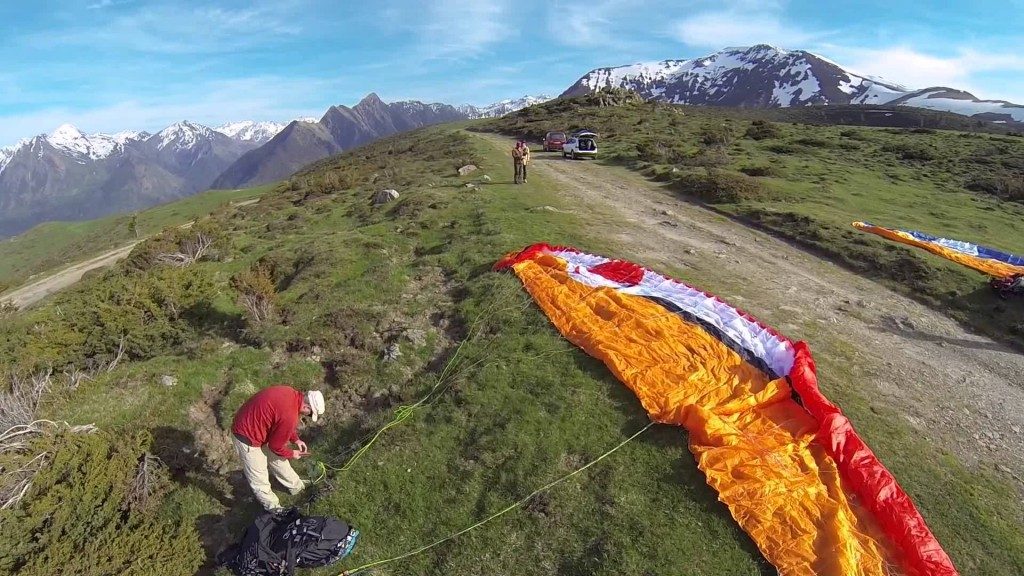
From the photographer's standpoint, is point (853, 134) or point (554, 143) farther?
point (853, 134)

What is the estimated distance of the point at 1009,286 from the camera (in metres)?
14.5

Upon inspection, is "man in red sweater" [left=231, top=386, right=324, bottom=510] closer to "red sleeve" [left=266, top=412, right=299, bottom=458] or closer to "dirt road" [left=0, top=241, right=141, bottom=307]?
"red sleeve" [left=266, top=412, right=299, bottom=458]

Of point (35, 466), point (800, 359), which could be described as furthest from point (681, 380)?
point (35, 466)

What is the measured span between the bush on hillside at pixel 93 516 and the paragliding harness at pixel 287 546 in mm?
734

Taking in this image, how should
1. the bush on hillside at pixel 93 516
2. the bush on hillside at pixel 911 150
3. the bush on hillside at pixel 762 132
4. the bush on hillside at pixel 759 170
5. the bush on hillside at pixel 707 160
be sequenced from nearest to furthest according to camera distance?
the bush on hillside at pixel 93 516, the bush on hillside at pixel 759 170, the bush on hillside at pixel 707 160, the bush on hillside at pixel 911 150, the bush on hillside at pixel 762 132

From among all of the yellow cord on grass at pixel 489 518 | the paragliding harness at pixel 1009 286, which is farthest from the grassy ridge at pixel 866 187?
the yellow cord on grass at pixel 489 518

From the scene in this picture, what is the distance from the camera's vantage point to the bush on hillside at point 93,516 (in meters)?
6.59

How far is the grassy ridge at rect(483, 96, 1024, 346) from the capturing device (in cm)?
1631

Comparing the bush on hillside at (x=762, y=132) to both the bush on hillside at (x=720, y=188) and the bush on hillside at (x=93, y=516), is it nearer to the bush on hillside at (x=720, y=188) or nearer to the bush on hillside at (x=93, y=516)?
the bush on hillside at (x=720, y=188)

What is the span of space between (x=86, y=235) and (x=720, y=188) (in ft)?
444

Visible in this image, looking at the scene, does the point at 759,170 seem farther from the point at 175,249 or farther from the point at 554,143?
the point at 175,249

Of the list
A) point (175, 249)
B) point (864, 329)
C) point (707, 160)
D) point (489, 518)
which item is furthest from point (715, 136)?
point (489, 518)

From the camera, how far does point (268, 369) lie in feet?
42.1

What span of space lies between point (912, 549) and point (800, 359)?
4.03 metres
